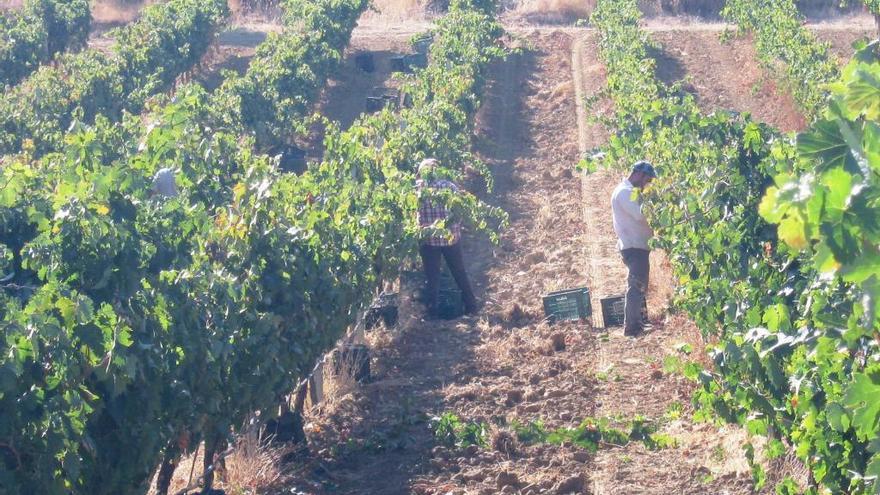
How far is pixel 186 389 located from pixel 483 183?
397 inches

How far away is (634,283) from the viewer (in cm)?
928

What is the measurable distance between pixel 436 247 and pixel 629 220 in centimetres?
173

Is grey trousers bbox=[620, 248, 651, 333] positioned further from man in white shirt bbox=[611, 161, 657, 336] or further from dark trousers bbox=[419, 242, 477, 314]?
dark trousers bbox=[419, 242, 477, 314]

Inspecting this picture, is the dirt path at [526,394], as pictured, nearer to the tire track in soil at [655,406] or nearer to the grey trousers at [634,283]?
the tire track in soil at [655,406]

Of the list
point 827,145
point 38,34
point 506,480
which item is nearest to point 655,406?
point 506,480

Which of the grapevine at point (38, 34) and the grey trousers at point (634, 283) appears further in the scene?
the grapevine at point (38, 34)

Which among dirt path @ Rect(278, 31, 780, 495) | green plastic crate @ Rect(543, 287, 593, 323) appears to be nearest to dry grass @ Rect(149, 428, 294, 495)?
dirt path @ Rect(278, 31, 780, 495)

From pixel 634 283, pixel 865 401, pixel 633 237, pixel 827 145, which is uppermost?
pixel 827 145

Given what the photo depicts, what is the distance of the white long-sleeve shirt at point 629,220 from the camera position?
9.07m

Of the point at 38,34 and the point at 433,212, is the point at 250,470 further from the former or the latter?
the point at 38,34

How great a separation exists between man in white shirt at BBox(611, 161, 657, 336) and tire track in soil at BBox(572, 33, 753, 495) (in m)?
0.19

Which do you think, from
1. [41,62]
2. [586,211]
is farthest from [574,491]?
[41,62]

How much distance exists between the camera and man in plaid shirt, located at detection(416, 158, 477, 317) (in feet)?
→ 32.0

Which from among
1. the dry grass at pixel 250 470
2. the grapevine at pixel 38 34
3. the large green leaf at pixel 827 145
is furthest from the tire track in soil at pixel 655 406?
the grapevine at pixel 38 34
